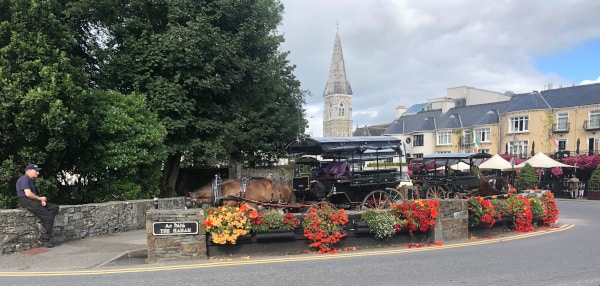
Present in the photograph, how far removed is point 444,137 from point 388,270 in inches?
2324

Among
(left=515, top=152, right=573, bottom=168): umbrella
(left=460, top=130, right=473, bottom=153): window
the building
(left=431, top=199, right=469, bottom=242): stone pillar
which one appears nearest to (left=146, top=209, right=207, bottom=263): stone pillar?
(left=431, top=199, right=469, bottom=242): stone pillar

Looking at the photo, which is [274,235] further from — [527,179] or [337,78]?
[337,78]

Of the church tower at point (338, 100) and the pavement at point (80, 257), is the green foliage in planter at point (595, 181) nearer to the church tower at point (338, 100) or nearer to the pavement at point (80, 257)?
the pavement at point (80, 257)

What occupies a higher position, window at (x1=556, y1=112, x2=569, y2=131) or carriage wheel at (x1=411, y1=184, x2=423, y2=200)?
window at (x1=556, y1=112, x2=569, y2=131)

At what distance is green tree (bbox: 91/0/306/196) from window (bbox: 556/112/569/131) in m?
42.1

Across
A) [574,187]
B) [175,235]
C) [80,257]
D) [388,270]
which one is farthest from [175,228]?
[574,187]

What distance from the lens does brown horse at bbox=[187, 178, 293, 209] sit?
1212cm

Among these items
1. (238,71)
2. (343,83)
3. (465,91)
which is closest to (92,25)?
(238,71)

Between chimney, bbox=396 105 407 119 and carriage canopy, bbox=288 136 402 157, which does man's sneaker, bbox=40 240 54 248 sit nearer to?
carriage canopy, bbox=288 136 402 157

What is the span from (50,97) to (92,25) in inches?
263

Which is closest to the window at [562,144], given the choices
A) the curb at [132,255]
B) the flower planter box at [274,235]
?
the flower planter box at [274,235]

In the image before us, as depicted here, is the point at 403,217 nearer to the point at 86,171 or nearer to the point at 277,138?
the point at 86,171

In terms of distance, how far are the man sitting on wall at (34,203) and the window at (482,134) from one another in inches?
2173

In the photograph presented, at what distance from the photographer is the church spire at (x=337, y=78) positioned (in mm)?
124938
